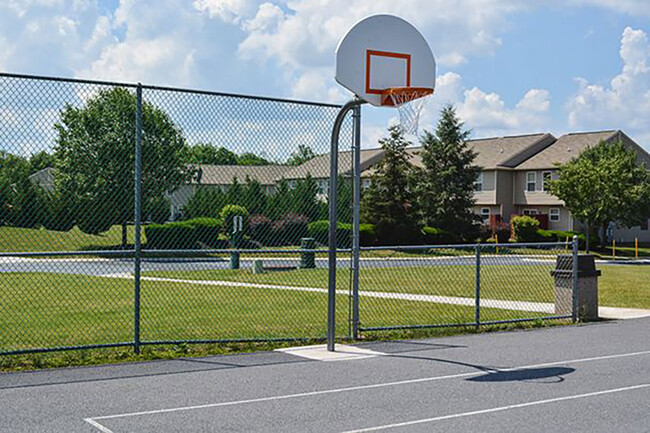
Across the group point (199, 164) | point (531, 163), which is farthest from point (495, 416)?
point (531, 163)

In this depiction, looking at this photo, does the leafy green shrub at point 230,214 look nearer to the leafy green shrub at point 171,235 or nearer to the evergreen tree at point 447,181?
the leafy green shrub at point 171,235

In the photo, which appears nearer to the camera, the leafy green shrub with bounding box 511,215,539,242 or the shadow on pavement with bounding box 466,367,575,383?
the shadow on pavement with bounding box 466,367,575,383

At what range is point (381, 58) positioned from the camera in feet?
37.3

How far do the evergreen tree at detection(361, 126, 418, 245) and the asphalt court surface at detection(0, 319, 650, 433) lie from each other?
1326 inches

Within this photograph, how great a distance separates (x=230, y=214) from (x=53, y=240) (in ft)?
8.18

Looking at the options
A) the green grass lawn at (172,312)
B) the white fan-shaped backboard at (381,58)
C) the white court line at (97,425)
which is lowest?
the white court line at (97,425)

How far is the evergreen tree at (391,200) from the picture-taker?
147ft

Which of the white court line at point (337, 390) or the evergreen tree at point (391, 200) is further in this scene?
the evergreen tree at point (391, 200)

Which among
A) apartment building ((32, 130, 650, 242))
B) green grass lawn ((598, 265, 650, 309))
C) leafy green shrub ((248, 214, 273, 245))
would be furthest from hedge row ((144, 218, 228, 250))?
apartment building ((32, 130, 650, 242))

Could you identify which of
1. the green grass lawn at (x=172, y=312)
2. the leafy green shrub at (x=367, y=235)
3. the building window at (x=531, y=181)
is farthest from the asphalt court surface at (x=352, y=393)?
the building window at (x=531, y=181)

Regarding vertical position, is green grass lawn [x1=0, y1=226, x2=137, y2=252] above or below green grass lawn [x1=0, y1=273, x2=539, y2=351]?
above

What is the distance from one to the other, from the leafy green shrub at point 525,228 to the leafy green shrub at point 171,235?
1616 inches

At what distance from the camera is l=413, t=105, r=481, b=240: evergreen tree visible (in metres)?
50.3

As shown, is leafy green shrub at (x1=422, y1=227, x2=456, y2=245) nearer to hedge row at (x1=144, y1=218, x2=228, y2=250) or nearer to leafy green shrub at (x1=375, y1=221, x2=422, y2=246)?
leafy green shrub at (x1=375, y1=221, x2=422, y2=246)
